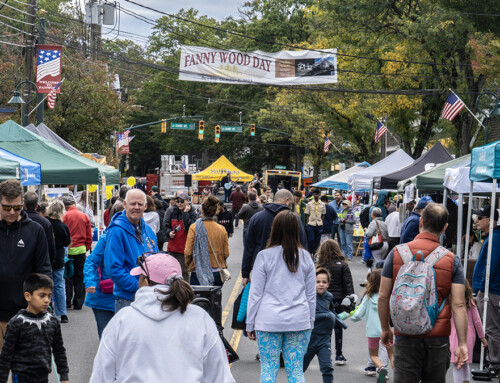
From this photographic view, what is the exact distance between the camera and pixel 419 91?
100 ft

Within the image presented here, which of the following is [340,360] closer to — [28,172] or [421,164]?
[28,172]

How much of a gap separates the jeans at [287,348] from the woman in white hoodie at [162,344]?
2796mm

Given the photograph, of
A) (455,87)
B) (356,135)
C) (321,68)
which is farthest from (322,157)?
(455,87)

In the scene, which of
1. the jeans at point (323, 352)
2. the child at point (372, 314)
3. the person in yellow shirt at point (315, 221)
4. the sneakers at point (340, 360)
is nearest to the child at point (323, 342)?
the jeans at point (323, 352)

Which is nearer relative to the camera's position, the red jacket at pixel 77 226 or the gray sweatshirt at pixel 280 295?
the gray sweatshirt at pixel 280 295

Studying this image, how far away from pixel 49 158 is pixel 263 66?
61.5ft

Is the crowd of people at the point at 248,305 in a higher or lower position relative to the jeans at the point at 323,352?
higher

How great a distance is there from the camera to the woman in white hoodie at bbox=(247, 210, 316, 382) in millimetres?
6066

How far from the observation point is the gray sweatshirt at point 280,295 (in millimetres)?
6055

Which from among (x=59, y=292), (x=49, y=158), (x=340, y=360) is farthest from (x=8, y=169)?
(x=340, y=360)

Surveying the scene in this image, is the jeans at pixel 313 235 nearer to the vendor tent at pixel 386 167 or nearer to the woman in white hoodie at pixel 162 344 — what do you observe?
the vendor tent at pixel 386 167

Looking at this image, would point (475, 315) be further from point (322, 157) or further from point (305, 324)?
point (322, 157)

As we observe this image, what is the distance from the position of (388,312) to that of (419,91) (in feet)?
85.5

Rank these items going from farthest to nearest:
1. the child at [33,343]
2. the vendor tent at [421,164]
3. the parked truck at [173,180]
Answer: the parked truck at [173,180] → the vendor tent at [421,164] → the child at [33,343]
